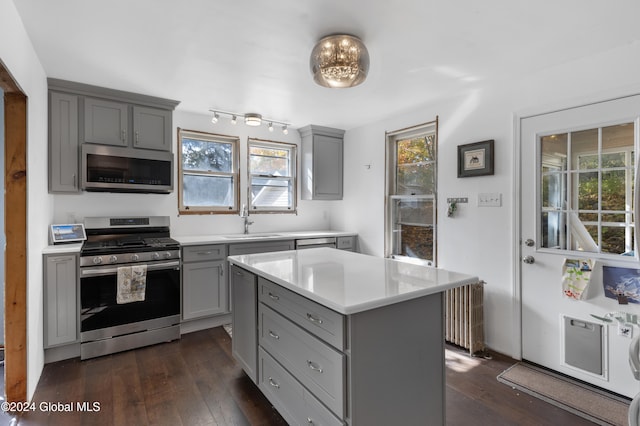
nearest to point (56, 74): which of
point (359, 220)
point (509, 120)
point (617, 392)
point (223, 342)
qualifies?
point (223, 342)

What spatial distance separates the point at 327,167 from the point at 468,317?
8.45ft

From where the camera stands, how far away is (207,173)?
3.99 m

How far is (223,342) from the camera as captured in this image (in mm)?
3104

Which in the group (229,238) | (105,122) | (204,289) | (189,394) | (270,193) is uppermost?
(105,122)

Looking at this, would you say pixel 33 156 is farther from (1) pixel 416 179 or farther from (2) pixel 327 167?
(1) pixel 416 179

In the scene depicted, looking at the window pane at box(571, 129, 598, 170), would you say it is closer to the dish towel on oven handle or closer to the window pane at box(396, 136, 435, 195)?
the window pane at box(396, 136, 435, 195)

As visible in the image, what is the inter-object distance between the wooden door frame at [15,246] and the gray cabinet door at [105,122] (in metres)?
0.95

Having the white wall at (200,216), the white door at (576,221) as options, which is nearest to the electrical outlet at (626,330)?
the white door at (576,221)

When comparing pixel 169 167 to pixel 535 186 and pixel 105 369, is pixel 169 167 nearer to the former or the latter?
pixel 105 369

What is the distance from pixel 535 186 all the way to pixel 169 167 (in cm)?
338

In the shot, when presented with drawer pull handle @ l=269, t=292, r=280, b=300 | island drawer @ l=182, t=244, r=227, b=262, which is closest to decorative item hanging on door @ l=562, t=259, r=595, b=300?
drawer pull handle @ l=269, t=292, r=280, b=300

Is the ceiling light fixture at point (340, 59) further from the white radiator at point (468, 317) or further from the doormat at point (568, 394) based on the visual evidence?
the doormat at point (568, 394)

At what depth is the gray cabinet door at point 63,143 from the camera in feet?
9.35

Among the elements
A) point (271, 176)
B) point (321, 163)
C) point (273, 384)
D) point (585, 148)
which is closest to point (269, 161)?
point (271, 176)
